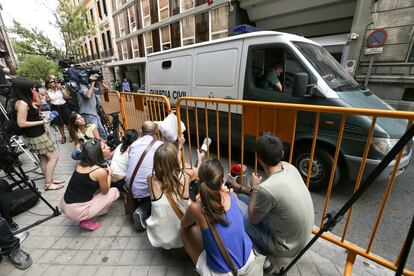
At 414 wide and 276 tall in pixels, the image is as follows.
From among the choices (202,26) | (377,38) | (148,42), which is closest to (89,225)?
(377,38)

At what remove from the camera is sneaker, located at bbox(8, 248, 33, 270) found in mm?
1854

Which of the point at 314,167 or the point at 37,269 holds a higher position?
the point at 314,167

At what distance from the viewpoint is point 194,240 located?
159 centimetres

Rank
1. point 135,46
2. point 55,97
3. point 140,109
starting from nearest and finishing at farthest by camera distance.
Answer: point 140,109
point 55,97
point 135,46

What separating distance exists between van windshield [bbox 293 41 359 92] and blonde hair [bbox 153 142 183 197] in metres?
2.51

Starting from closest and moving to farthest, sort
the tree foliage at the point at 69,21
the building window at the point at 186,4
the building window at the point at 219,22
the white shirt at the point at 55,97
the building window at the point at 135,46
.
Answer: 1. the white shirt at the point at 55,97
2. the building window at the point at 219,22
3. the tree foliage at the point at 69,21
4. the building window at the point at 186,4
5. the building window at the point at 135,46

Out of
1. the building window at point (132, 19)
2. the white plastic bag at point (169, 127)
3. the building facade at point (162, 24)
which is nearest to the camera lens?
the white plastic bag at point (169, 127)

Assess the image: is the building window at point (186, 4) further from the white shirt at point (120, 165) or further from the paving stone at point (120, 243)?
the paving stone at point (120, 243)

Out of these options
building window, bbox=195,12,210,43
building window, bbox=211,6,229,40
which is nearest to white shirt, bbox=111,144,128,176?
building window, bbox=211,6,229,40

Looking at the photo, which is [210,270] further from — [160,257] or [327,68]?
[327,68]

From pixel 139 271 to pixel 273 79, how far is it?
3163 millimetres

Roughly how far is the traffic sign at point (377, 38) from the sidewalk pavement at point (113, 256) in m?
7.55

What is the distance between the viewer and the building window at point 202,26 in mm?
12094

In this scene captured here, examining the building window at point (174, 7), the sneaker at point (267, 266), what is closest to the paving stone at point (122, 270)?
the sneaker at point (267, 266)
